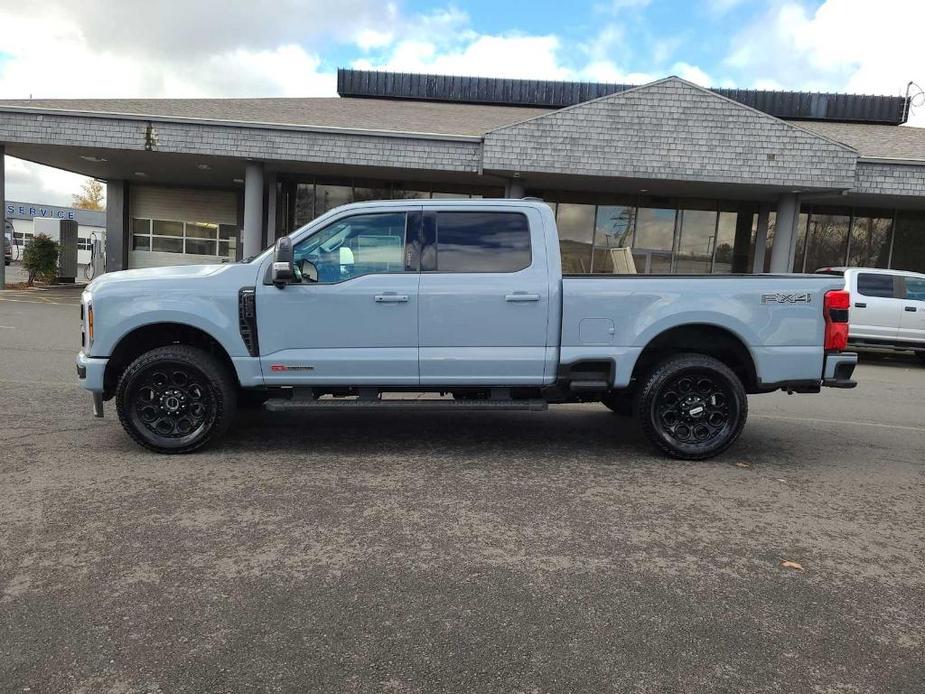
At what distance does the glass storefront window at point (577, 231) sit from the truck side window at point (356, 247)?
1743cm

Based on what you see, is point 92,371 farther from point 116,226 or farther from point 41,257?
point 116,226

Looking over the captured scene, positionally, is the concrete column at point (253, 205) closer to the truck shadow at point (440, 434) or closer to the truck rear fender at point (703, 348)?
the truck shadow at point (440, 434)

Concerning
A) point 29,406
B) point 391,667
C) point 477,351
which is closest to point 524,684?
point 391,667

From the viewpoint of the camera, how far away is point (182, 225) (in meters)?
26.4

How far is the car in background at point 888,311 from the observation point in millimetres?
13484

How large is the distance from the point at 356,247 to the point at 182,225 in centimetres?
2346

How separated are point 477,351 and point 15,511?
3290 mm

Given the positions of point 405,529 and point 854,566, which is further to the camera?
point 405,529

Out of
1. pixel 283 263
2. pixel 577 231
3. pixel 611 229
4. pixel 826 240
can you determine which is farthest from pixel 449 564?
pixel 826 240

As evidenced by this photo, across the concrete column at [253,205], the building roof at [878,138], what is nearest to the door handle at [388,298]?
the concrete column at [253,205]

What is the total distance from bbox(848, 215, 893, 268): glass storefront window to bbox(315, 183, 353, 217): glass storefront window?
672 inches

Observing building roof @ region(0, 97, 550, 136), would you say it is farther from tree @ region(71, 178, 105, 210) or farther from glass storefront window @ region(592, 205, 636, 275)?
tree @ region(71, 178, 105, 210)

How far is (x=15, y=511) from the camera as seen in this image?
163 inches

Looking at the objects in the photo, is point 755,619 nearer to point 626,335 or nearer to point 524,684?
point 524,684
